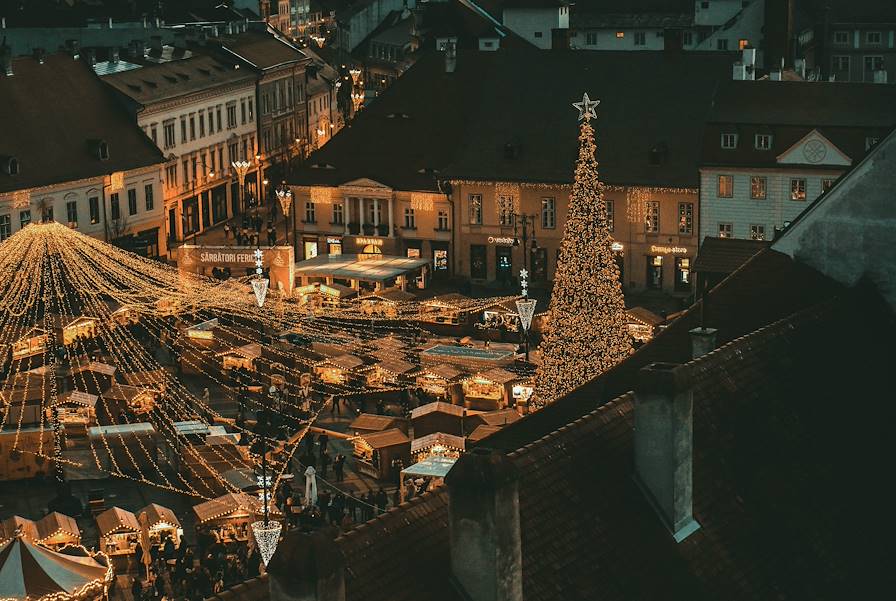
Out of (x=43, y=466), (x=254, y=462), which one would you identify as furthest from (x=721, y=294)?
(x=43, y=466)

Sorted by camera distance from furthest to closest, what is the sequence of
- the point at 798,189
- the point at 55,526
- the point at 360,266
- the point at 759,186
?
the point at 360,266 → the point at 759,186 → the point at 798,189 → the point at 55,526

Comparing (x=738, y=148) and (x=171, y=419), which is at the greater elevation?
(x=738, y=148)

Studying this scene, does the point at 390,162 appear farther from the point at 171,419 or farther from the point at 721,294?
the point at 721,294

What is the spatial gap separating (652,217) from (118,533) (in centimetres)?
3428

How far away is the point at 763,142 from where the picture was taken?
6794cm

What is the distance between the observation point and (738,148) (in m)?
68.3

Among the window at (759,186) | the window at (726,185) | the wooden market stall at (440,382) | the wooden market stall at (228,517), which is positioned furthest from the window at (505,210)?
the wooden market stall at (228,517)

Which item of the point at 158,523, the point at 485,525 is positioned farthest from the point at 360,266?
the point at 485,525

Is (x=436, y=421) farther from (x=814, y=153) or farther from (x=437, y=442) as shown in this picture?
(x=814, y=153)

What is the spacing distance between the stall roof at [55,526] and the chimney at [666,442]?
2376 centimetres

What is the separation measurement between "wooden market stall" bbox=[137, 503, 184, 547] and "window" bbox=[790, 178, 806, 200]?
32.8m

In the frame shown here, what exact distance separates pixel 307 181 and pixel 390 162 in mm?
3410

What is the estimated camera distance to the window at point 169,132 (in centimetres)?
8344

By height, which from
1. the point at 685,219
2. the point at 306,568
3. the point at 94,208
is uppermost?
the point at 306,568
